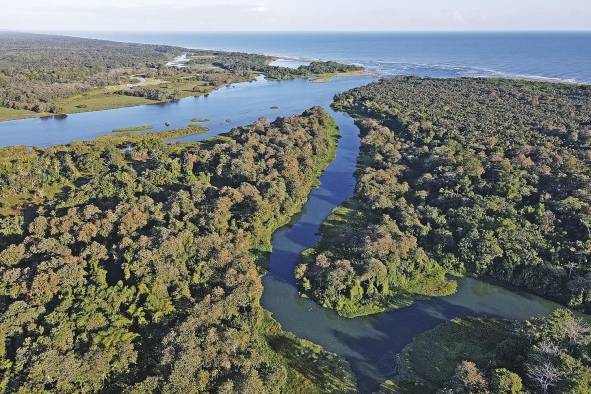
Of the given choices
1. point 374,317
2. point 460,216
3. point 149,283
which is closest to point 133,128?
point 149,283

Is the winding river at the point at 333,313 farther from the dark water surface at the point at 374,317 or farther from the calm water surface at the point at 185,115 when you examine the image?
the calm water surface at the point at 185,115

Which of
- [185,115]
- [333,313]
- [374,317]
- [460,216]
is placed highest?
[185,115]

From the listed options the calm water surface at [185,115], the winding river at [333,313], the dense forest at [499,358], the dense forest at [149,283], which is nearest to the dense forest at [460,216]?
the winding river at [333,313]

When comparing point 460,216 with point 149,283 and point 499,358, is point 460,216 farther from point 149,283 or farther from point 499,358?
point 149,283

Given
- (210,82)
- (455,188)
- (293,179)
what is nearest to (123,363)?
(293,179)

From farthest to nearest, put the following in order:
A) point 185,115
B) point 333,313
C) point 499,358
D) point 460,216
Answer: point 185,115 → point 460,216 → point 333,313 → point 499,358

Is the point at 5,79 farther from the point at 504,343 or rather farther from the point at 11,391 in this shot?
the point at 504,343
